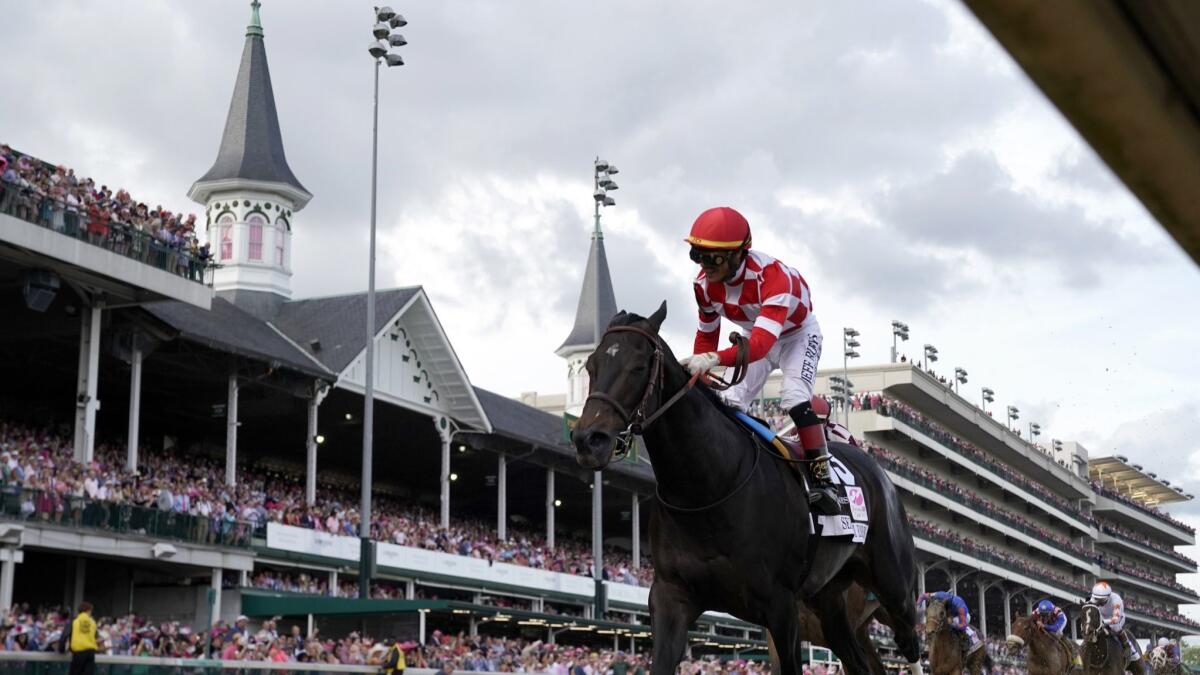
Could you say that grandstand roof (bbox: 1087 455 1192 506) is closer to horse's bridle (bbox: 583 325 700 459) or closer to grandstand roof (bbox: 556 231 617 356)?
grandstand roof (bbox: 556 231 617 356)

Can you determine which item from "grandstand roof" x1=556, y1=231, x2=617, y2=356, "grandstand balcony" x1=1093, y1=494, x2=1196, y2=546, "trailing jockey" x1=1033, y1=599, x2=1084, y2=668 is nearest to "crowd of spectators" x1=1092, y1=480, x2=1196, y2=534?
"grandstand balcony" x1=1093, y1=494, x2=1196, y2=546

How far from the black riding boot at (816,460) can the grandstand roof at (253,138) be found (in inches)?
1671

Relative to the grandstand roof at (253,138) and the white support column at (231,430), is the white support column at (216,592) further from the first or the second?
the grandstand roof at (253,138)

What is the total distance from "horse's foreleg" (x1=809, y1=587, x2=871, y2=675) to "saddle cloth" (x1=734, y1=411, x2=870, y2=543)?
1.43ft

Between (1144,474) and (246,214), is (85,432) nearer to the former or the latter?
(246,214)

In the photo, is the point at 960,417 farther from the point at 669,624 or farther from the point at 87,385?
the point at 669,624

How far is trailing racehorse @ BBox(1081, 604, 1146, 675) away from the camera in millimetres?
17203

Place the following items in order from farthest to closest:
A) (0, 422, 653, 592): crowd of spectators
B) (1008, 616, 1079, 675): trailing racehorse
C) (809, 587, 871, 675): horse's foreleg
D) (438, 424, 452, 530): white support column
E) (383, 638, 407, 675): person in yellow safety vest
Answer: (438, 424, 452, 530): white support column < (0, 422, 653, 592): crowd of spectators < (383, 638, 407, 675): person in yellow safety vest < (1008, 616, 1079, 675): trailing racehorse < (809, 587, 871, 675): horse's foreleg

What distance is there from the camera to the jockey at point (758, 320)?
23.0 ft

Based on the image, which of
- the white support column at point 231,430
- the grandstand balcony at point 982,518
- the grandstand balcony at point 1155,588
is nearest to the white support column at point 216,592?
the white support column at point 231,430

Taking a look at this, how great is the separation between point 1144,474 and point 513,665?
116m

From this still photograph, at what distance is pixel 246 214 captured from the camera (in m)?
47.9

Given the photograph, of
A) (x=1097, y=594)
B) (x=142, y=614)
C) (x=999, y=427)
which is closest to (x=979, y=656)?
(x=1097, y=594)

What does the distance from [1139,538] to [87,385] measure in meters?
108
